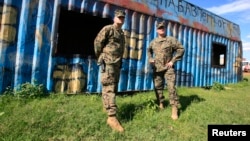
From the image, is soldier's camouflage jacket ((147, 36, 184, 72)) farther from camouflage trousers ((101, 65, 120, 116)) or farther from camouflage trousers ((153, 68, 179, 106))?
camouflage trousers ((101, 65, 120, 116))

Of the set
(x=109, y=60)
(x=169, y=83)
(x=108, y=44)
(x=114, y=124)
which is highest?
(x=108, y=44)

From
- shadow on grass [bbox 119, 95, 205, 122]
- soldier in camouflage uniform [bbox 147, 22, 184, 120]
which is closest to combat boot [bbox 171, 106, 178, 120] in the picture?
soldier in camouflage uniform [bbox 147, 22, 184, 120]

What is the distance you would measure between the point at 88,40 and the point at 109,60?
16.3ft

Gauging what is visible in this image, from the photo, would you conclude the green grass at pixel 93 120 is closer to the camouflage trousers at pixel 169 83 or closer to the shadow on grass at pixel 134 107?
the shadow on grass at pixel 134 107

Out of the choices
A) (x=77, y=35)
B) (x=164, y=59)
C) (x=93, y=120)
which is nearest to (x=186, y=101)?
(x=164, y=59)

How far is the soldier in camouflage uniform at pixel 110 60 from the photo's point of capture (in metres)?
4.17

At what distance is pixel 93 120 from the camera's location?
4.25m

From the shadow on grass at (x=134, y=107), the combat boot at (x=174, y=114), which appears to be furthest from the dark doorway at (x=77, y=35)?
the combat boot at (x=174, y=114)

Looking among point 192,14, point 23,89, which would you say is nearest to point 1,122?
point 23,89

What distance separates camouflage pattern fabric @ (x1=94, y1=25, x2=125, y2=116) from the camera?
419cm

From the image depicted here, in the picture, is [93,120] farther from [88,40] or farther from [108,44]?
[88,40]

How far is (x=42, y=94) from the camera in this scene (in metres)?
5.17

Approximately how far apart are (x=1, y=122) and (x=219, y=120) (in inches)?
151

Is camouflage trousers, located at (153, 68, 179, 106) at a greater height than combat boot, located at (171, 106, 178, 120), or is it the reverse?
camouflage trousers, located at (153, 68, 179, 106)
